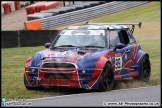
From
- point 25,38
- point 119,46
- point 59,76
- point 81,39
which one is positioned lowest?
point 25,38

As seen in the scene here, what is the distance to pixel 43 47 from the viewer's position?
25.1 metres

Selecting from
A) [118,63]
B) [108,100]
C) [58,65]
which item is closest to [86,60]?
[58,65]

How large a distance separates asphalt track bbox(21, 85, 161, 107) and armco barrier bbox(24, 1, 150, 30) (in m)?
22.6

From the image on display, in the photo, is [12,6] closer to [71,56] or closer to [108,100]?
[71,56]

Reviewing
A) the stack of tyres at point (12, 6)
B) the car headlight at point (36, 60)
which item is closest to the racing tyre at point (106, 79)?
the car headlight at point (36, 60)

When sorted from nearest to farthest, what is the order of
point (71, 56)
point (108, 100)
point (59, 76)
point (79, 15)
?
point (108, 100) < point (59, 76) < point (71, 56) < point (79, 15)

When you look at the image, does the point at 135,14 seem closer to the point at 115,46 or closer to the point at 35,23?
the point at 35,23

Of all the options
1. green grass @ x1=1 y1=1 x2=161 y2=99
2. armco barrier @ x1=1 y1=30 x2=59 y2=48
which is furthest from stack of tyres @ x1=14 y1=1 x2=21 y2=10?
armco barrier @ x1=1 y1=30 x2=59 y2=48

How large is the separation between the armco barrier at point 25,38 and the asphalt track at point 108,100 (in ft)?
42.6

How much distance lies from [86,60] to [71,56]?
358 millimetres

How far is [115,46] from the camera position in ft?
42.3

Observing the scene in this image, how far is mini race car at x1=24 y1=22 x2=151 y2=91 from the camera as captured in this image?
38.5ft

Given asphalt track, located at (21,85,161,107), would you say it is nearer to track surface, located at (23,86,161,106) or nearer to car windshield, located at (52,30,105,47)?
track surface, located at (23,86,161,106)

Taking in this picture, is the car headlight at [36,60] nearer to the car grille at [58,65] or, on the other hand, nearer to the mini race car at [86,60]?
the mini race car at [86,60]
